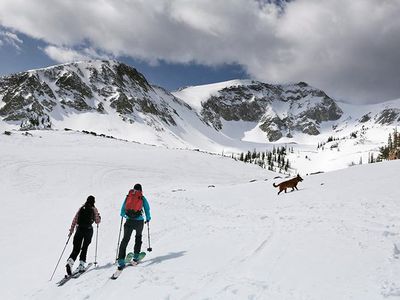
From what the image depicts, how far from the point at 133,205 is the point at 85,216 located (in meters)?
2.33

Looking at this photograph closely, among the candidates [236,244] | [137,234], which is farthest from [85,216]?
[236,244]

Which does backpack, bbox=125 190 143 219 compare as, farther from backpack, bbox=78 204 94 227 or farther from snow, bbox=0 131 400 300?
snow, bbox=0 131 400 300

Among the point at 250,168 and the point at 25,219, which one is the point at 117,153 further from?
the point at 25,219

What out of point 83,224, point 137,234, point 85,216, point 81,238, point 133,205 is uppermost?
point 133,205

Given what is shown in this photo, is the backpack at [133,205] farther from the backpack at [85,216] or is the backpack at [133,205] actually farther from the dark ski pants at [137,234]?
the backpack at [85,216]

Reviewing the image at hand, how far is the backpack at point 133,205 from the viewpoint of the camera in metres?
13.2

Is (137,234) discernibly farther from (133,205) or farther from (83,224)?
(83,224)

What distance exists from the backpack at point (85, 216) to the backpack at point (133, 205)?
5.91ft

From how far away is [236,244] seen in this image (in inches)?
550

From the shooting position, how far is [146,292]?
32.9 ft

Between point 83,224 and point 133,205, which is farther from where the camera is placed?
point 83,224

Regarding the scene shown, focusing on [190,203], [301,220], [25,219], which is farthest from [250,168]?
[301,220]

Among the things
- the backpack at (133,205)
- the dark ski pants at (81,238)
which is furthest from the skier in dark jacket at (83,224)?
the backpack at (133,205)

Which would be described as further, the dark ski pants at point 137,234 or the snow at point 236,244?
the dark ski pants at point 137,234
